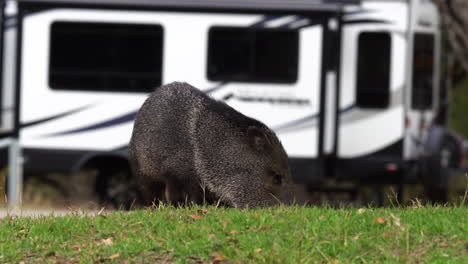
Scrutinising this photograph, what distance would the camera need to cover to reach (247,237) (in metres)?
6.59

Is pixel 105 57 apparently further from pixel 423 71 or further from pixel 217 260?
pixel 217 260

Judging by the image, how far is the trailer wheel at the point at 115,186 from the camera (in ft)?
48.8

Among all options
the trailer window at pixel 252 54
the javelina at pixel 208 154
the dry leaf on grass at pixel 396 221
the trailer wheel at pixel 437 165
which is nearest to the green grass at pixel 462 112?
the trailer wheel at pixel 437 165

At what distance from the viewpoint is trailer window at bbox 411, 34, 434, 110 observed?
1509 centimetres

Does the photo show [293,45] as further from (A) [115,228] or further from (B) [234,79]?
(A) [115,228]

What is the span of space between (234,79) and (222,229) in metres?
7.99

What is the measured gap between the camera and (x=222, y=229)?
685 cm

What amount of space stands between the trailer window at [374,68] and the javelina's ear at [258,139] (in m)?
6.76

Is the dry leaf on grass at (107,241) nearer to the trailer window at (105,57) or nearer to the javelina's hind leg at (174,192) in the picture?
the javelina's hind leg at (174,192)

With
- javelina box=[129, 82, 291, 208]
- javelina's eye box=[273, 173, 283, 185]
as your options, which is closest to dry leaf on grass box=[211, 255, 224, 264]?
javelina box=[129, 82, 291, 208]

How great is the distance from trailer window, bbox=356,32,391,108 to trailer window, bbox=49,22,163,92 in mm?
2857

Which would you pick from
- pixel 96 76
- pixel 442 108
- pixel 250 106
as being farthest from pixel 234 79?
pixel 442 108

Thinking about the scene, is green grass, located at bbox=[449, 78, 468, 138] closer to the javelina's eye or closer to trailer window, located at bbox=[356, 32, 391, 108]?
trailer window, located at bbox=[356, 32, 391, 108]

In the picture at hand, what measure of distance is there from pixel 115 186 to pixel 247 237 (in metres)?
8.57
